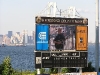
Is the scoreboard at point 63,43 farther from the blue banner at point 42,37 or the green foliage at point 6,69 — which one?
the green foliage at point 6,69

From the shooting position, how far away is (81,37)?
34375 millimetres

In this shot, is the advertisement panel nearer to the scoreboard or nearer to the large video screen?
the scoreboard

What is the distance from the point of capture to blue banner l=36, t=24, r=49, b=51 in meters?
33.2

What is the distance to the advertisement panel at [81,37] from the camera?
3428cm

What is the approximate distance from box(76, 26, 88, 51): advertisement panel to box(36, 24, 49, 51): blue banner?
2867 millimetres

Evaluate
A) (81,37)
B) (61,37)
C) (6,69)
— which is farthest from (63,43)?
(6,69)

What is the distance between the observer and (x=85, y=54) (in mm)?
34250

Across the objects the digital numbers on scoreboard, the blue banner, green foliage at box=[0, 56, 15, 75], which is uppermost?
the blue banner

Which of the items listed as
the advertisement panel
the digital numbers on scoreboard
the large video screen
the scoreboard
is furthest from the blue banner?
the advertisement panel

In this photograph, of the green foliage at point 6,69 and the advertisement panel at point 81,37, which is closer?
the advertisement panel at point 81,37

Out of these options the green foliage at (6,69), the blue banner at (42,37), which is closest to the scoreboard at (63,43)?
the blue banner at (42,37)

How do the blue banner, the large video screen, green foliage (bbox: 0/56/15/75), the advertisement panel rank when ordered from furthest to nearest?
1. green foliage (bbox: 0/56/15/75)
2. the advertisement panel
3. the large video screen
4. the blue banner

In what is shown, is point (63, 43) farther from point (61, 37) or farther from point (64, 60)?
point (64, 60)

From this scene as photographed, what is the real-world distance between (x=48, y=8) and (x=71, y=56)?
4763 millimetres
